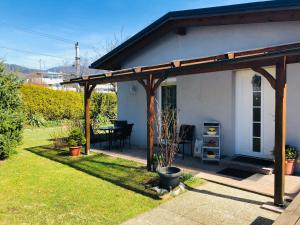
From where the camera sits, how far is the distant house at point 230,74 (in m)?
6.29

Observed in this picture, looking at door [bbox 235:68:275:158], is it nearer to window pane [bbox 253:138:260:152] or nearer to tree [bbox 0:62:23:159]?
window pane [bbox 253:138:260:152]

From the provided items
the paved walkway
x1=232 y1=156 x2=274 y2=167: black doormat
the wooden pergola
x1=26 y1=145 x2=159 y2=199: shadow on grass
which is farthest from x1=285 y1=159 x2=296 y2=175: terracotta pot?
x1=26 y1=145 x2=159 y2=199: shadow on grass

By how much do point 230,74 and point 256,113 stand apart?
1.38 meters

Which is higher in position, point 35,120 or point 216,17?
point 216,17

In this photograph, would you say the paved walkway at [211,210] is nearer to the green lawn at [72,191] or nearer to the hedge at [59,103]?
the green lawn at [72,191]

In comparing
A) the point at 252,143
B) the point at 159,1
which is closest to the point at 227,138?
the point at 252,143

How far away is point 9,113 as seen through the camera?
815 centimetres

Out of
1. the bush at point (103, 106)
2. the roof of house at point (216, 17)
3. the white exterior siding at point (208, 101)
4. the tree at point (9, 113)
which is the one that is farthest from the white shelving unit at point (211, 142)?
the bush at point (103, 106)

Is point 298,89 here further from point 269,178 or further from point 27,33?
point 27,33

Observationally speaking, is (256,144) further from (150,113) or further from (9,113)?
(9,113)

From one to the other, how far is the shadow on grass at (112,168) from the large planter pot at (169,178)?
0.99 feet

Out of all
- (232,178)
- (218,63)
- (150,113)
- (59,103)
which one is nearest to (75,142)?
(150,113)

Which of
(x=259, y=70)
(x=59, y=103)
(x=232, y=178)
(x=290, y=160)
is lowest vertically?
(x=232, y=178)

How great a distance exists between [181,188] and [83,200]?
6.71 feet
